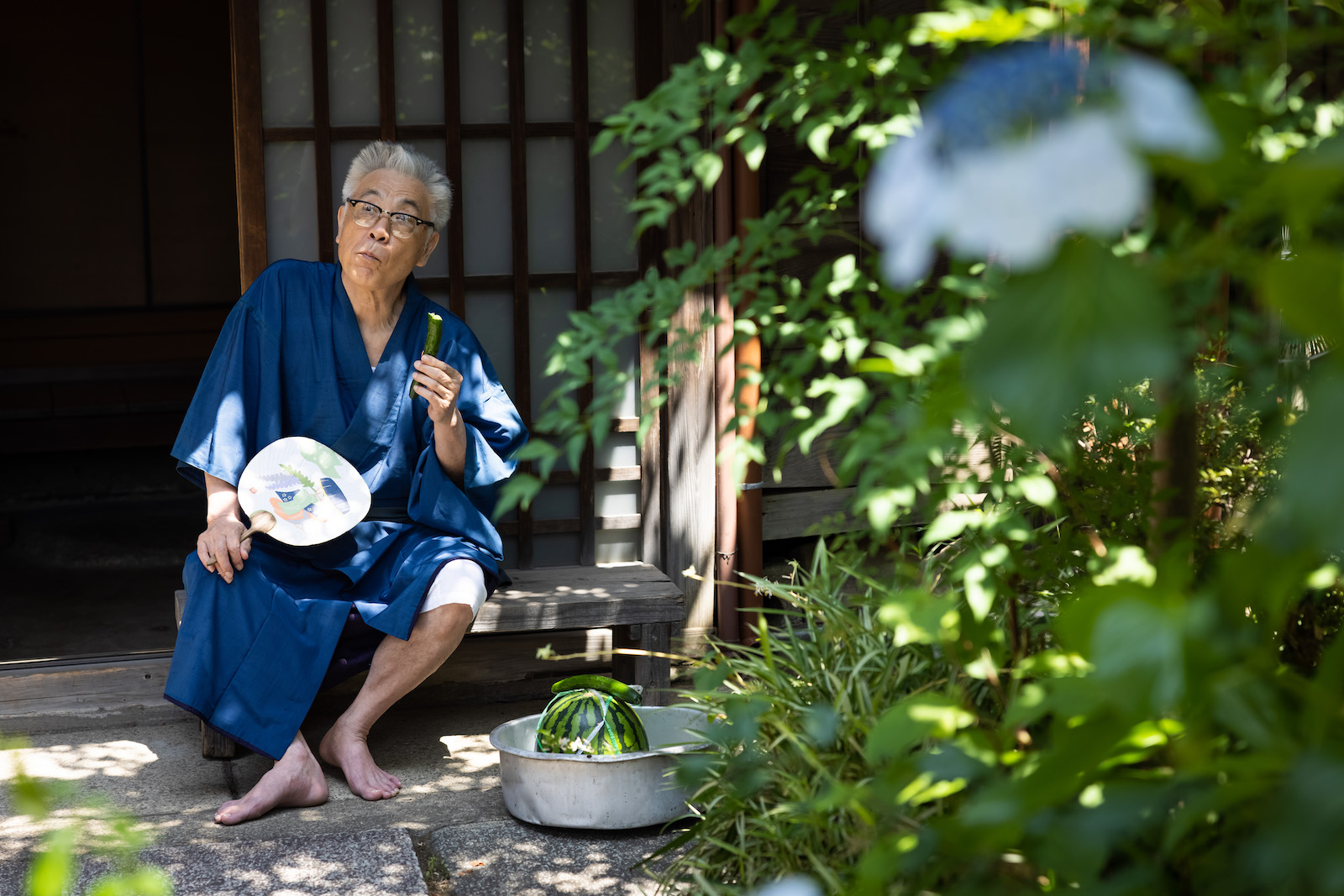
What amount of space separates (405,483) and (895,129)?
2122 millimetres

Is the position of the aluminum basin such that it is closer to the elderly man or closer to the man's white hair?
the elderly man

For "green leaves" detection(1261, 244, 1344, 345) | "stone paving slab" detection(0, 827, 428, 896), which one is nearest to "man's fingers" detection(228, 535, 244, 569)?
"stone paving slab" detection(0, 827, 428, 896)

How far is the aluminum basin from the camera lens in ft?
7.98

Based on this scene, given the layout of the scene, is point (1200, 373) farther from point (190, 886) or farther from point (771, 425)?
point (190, 886)

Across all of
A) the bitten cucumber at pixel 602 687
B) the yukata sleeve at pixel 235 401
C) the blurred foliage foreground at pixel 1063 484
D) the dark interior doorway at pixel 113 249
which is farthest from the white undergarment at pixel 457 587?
the dark interior doorway at pixel 113 249

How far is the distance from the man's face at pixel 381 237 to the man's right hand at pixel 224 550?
682 mm

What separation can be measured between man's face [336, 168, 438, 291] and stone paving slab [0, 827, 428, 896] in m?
1.33

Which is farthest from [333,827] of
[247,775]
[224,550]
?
[224,550]

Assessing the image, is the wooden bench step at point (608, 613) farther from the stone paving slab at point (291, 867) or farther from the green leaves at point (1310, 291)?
the green leaves at point (1310, 291)

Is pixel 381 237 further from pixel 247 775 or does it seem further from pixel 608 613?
pixel 247 775

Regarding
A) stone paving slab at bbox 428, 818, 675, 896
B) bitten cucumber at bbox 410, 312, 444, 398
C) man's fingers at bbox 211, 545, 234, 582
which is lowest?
stone paving slab at bbox 428, 818, 675, 896

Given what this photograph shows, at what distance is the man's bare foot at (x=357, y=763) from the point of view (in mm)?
2787

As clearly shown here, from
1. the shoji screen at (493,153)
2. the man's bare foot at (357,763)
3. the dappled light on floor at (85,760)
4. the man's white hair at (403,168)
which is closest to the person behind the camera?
the man's bare foot at (357,763)

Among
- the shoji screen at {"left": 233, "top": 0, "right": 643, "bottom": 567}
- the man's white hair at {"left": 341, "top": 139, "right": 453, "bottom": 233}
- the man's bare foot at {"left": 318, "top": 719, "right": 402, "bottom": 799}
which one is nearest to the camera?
the man's bare foot at {"left": 318, "top": 719, "right": 402, "bottom": 799}
